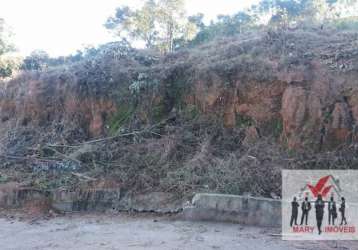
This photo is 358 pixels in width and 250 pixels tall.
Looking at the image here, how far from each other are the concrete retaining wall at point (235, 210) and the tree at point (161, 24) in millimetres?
9700

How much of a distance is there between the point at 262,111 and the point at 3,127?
985 centimetres

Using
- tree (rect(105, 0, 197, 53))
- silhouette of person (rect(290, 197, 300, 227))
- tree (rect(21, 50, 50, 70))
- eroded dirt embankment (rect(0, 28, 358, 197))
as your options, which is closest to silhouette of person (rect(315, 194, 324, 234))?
silhouette of person (rect(290, 197, 300, 227))

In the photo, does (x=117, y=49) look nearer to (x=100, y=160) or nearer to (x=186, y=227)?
(x=100, y=160)

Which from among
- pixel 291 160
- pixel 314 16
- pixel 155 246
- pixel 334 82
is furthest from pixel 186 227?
pixel 314 16

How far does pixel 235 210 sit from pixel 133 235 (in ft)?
7.15

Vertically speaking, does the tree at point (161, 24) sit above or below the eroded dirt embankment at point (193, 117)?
above

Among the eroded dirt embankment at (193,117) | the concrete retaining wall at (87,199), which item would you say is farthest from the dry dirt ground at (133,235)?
the eroded dirt embankment at (193,117)

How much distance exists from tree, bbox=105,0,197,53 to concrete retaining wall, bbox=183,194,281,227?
9700 millimetres

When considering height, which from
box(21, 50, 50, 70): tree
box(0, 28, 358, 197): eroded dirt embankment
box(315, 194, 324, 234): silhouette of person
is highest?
box(21, 50, 50, 70): tree

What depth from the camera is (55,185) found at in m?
9.20

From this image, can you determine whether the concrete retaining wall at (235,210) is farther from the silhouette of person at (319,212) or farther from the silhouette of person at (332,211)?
the silhouette of person at (332,211)

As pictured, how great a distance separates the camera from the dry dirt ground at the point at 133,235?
19.1ft

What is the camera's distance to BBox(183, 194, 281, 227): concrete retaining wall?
22.9ft

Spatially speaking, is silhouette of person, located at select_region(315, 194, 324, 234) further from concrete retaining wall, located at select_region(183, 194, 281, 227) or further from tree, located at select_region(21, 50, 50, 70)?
tree, located at select_region(21, 50, 50, 70)
